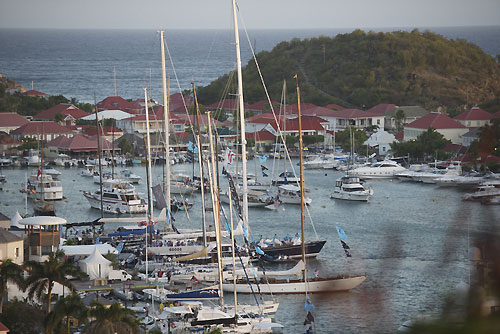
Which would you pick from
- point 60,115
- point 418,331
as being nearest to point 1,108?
point 60,115

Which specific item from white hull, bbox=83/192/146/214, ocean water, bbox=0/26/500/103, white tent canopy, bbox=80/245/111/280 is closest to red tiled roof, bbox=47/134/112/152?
white hull, bbox=83/192/146/214

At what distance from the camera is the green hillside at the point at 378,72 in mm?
57312

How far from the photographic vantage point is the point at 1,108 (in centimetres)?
5138

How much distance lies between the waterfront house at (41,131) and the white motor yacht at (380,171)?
15.1 m

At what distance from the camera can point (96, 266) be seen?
1709 centimetres

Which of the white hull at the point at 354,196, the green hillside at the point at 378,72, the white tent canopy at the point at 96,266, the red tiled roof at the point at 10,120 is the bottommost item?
the white hull at the point at 354,196

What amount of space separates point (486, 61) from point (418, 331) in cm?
6508

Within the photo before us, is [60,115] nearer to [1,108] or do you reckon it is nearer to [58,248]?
[1,108]

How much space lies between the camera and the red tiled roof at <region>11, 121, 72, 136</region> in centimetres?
4228

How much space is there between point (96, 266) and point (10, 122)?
95.5 ft

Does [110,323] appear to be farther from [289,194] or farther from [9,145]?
[9,145]

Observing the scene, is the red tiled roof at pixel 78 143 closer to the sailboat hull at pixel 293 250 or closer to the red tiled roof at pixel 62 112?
the red tiled roof at pixel 62 112

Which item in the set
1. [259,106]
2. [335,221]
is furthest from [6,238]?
[259,106]

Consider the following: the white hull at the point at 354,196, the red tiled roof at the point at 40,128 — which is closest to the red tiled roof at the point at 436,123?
the white hull at the point at 354,196
